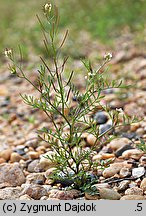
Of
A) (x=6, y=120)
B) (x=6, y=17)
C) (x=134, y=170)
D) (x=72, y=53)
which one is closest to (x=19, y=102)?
(x=6, y=120)

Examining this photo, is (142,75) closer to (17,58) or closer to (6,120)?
(6,120)

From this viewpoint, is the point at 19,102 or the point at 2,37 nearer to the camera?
the point at 19,102

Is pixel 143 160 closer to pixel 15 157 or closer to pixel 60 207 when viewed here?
pixel 60 207

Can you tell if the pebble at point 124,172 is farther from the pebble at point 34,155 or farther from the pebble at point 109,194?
the pebble at point 34,155

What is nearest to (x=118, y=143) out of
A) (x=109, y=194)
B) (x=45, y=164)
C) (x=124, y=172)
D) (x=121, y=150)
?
(x=121, y=150)

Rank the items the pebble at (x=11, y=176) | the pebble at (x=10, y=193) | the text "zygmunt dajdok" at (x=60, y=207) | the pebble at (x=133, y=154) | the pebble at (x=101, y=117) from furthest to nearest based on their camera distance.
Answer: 1. the pebble at (x=101, y=117)
2. the pebble at (x=133, y=154)
3. the pebble at (x=11, y=176)
4. the pebble at (x=10, y=193)
5. the text "zygmunt dajdok" at (x=60, y=207)

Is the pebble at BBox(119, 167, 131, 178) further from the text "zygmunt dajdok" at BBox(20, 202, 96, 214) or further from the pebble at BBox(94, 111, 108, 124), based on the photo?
the pebble at BBox(94, 111, 108, 124)

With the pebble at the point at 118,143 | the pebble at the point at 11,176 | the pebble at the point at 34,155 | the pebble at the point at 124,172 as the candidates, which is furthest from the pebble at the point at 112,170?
the pebble at the point at 34,155

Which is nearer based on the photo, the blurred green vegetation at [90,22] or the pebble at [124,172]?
the pebble at [124,172]
